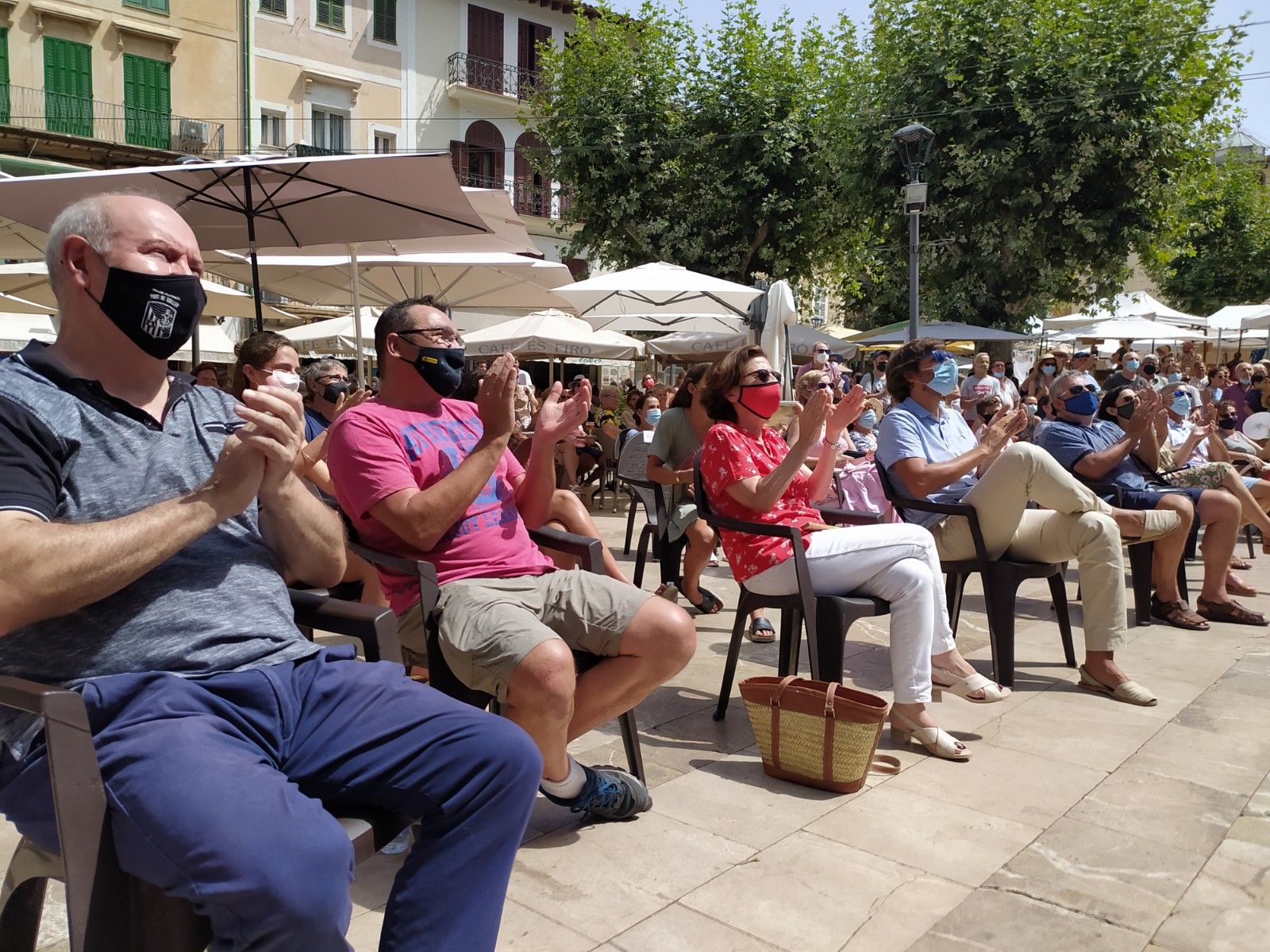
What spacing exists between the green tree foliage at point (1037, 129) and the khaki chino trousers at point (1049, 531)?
49.3 feet

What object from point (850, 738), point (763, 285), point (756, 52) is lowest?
point (850, 738)

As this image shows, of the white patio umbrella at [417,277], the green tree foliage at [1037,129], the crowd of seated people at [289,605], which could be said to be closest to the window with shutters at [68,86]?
the white patio umbrella at [417,277]

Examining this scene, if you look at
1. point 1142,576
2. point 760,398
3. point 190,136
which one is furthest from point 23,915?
point 190,136

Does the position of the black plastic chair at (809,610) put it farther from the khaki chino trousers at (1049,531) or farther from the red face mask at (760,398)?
the khaki chino trousers at (1049,531)

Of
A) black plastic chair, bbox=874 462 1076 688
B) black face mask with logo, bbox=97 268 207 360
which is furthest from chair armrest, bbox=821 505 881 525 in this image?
black face mask with logo, bbox=97 268 207 360

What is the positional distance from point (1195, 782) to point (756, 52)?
68.3 ft

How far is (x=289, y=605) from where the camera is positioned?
212 centimetres

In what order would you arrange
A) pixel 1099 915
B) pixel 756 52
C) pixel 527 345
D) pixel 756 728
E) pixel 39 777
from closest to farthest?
1. pixel 39 777
2. pixel 1099 915
3. pixel 756 728
4. pixel 527 345
5. pixel 756 52

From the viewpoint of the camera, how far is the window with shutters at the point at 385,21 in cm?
2725

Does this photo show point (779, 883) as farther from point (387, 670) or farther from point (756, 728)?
point (387, 670)

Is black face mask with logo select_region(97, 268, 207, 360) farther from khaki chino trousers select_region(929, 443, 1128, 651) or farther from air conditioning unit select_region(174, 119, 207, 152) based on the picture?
air conditioning unit select_region(174, 119, 207, 152)

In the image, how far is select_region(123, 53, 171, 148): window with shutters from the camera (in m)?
23.3

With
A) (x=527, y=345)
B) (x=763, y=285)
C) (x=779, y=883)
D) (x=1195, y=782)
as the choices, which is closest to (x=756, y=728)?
(x=779, y=883)

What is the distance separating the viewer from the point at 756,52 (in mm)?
21875
